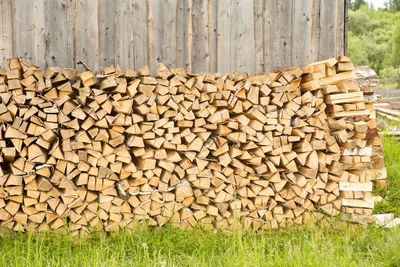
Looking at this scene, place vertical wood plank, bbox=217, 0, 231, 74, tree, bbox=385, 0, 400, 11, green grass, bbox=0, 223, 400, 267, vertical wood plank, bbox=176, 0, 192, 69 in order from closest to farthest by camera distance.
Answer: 1. green grass, bbox=0, 223, 400, 267
2. vertical wood plank, bbox=176, 0, 192, 69
3. vertical wood plank, bbox=217, 0, 231, 74
4. tree, bbox=385, 0, 400, 11

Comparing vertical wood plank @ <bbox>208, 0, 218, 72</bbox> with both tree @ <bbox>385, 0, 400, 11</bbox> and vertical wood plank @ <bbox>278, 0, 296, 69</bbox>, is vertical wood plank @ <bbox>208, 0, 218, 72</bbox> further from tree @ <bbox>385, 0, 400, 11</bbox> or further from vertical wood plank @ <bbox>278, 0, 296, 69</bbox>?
tree @ <bbox>385, 0, 400, 11</bbox>

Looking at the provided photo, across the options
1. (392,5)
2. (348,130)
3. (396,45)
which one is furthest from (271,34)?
(392,5)

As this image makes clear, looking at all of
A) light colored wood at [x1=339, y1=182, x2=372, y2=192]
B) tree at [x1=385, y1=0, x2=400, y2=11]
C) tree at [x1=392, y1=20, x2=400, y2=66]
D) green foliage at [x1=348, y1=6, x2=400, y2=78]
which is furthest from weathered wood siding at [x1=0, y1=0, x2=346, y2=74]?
tree at [x1=385, y1=0, x2=400, y2=11]

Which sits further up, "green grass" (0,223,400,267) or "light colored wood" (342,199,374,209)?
"light colored wood" (342,199,374,209)

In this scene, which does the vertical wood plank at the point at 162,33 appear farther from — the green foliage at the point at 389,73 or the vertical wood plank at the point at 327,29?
the green foliage at the point at 389,73

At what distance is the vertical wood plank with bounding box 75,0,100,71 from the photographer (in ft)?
11.9

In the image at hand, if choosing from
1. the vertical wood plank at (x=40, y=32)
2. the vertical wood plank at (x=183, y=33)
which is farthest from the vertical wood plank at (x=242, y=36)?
the vertical wood plank at (x=40, y=32)

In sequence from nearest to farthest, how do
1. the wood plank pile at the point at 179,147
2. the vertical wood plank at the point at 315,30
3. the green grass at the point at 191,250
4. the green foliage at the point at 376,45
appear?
the green grass at the point at 191,250
the wood plank pile at the point at 179,147
the vertical wood plank at the point at 315,30
the green foliage at the point at 376,45

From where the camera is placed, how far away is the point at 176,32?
3.89 m

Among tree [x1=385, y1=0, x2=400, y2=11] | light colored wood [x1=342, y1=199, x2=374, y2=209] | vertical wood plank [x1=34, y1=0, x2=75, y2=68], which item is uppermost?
tree [x1=385, y1=0, x2=400, y2=11]

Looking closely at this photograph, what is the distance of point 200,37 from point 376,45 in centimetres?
2428

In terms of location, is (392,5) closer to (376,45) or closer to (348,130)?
(376,45)

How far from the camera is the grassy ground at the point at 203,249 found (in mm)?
2846

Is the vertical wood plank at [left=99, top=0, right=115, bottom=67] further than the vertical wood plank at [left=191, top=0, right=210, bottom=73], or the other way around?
the vertical wood plank at [left=191, top=0, right=210, bottom=73]
